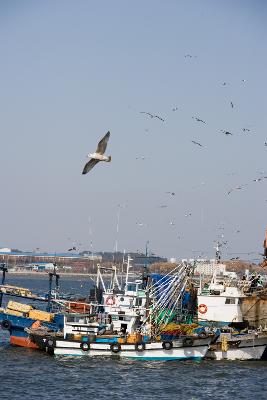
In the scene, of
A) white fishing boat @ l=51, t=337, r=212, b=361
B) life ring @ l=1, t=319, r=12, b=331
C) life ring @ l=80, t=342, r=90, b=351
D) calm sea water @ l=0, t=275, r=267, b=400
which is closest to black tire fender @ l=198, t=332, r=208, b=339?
white fishing boat @ l=51, t=337, r=212, b=361

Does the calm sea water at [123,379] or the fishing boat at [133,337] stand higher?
the fishing boat at [133,337]

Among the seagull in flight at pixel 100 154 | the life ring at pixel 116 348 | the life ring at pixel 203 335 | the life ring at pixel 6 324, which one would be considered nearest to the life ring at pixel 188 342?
the life ring at pixel 203 335

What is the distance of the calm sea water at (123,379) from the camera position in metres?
45.8

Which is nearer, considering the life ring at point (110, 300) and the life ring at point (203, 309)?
the life ring at point (110, 300)

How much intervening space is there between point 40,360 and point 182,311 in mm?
12077

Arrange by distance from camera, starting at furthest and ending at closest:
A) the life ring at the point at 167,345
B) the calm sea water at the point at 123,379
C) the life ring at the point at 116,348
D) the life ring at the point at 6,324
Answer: the life ring at the point at 6,324, the life ring at the point at 116,348, the life ring at the point at 167,345, the calm sea water at the point at 123,379

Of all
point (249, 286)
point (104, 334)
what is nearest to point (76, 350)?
point (104, 334)

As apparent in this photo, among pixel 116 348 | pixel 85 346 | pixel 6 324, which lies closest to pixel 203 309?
pixel 116 348

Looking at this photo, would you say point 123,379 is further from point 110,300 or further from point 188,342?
point 110,300

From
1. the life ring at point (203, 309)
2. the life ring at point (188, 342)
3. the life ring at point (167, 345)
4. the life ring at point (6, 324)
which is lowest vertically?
the life ring at point (167, 345)

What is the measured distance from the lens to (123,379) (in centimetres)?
4950

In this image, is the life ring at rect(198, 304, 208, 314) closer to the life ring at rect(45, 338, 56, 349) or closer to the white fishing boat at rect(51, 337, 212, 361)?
the white fishing boat at rect(51, 337, 212, 361)

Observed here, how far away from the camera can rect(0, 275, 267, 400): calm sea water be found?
150ft

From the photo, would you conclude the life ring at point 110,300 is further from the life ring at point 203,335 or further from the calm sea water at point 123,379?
the life ring at point 203,335
